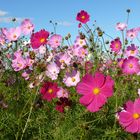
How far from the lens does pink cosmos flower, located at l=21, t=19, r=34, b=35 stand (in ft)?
10.0

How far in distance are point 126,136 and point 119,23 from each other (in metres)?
1.66

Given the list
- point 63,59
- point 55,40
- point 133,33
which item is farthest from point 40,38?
point 133,33

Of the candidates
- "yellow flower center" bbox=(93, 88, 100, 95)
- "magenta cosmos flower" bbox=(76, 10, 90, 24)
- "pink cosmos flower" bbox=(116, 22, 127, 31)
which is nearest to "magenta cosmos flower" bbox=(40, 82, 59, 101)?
"yellow flower center" bbox=(93, 88, 100, 95)

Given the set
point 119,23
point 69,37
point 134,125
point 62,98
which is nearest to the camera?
point 134,125

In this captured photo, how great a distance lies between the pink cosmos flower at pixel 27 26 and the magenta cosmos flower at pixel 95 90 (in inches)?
49.2

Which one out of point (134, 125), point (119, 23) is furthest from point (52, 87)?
point (119, 23)

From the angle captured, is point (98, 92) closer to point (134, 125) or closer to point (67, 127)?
point (134, 125)

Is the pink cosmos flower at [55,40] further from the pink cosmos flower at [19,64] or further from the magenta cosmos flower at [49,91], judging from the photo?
the magenta cosmos flower at [49,91]

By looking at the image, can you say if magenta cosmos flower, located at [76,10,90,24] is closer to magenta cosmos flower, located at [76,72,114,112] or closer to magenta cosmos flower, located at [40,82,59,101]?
magenta cosmos flower, located at [40,82,59,101]

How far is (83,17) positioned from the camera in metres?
3.59

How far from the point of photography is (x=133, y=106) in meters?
1.83

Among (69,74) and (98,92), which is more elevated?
(69,74)

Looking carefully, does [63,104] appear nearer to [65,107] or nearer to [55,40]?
[65,107]

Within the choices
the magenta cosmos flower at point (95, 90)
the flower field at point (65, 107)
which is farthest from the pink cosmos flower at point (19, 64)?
the magenta cosmos flower at point (95, 90)
